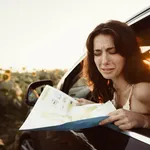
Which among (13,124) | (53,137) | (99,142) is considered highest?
(99,142)

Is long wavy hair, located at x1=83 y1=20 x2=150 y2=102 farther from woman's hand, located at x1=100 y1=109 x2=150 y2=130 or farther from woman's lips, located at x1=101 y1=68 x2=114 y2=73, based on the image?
woman's hand, located at x1=100 y1=109 x2=150 y2=130

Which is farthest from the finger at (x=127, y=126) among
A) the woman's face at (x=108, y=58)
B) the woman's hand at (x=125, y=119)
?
the woman's face at (x=108, y=58)

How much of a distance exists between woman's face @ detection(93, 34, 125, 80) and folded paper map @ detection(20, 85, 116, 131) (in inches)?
8.7

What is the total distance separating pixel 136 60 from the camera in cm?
227

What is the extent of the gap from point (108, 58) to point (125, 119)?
1.48 feet

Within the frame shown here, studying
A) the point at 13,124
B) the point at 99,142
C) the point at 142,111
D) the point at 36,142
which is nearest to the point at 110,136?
the point at 99,142

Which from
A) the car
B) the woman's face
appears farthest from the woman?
the car

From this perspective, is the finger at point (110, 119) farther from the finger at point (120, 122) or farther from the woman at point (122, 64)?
the woman at point (122, 64)

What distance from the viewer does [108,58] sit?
83.1 inches

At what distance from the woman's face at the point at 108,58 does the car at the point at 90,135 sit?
0.64 feet

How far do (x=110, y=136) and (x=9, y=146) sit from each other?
A: 5192mm

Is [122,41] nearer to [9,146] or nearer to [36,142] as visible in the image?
[36,142]

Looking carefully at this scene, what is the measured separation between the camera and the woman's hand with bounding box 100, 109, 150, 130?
177 cm

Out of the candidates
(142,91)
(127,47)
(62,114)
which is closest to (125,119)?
(142,91)
